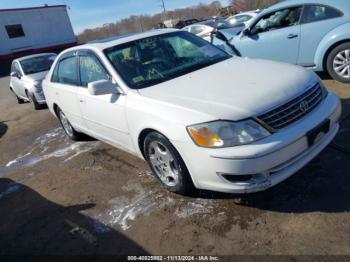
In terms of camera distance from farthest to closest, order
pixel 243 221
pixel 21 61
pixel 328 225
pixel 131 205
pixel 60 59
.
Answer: pixel 21 61, pixel 60 59, pixel 131 205, pixel 243 221, pixel 328 225

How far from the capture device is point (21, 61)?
34.7 ft

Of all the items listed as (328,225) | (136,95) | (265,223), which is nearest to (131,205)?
(136,95)

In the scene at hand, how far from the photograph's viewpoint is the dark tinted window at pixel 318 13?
584 cm

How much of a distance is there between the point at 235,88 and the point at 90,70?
6.81ft

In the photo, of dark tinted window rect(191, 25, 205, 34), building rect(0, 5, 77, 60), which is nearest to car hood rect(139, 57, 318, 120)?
dark tinted window rect(191, 25, 205, 34)

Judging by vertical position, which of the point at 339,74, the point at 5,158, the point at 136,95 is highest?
the point at 136,95

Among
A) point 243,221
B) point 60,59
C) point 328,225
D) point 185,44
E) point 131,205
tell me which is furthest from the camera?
point 60,59

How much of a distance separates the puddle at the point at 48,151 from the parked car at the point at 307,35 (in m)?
3.71

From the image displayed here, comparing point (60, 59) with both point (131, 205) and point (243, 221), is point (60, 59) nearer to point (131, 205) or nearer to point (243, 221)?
point (131, 205)

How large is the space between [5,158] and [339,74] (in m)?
6.00

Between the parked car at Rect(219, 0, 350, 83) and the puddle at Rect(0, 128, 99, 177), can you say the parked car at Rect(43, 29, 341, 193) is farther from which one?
the parked car at Rect(219, 0, 350, 83)

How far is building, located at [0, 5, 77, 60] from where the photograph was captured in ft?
96.4

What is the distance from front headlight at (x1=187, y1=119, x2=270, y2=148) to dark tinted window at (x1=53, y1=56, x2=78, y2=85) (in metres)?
2.63

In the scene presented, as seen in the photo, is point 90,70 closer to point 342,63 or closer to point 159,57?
point 159,57
